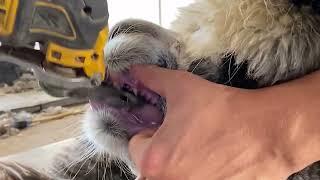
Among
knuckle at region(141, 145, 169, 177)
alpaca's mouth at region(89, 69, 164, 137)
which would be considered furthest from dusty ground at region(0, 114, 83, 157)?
knuckle at region(141, 145, 169, 177)

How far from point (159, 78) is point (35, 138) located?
3.33 ft

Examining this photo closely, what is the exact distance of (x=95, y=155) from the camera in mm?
684

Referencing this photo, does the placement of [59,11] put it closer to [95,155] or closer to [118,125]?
[118,125]

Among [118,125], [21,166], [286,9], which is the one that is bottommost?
[21,166]

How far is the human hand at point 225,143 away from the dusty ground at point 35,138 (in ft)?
2.84

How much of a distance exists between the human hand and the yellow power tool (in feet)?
0.28

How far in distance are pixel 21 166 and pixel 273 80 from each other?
1.49 feet

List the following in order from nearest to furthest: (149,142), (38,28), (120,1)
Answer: (38,28)
(149,142)
(120,1)

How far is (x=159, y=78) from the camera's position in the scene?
0.47 meters

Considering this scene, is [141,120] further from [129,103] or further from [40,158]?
[40,158]

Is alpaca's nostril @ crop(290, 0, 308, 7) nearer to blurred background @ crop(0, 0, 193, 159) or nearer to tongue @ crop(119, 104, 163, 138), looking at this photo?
tongue @ crop(119, 104, 163, 138)

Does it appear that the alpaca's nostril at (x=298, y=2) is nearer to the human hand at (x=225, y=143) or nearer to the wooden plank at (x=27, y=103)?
the human hand at (x=225, y=143)

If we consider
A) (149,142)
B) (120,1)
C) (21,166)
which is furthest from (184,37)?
(120,1)

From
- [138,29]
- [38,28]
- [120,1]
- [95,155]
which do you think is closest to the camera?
[38,28]
